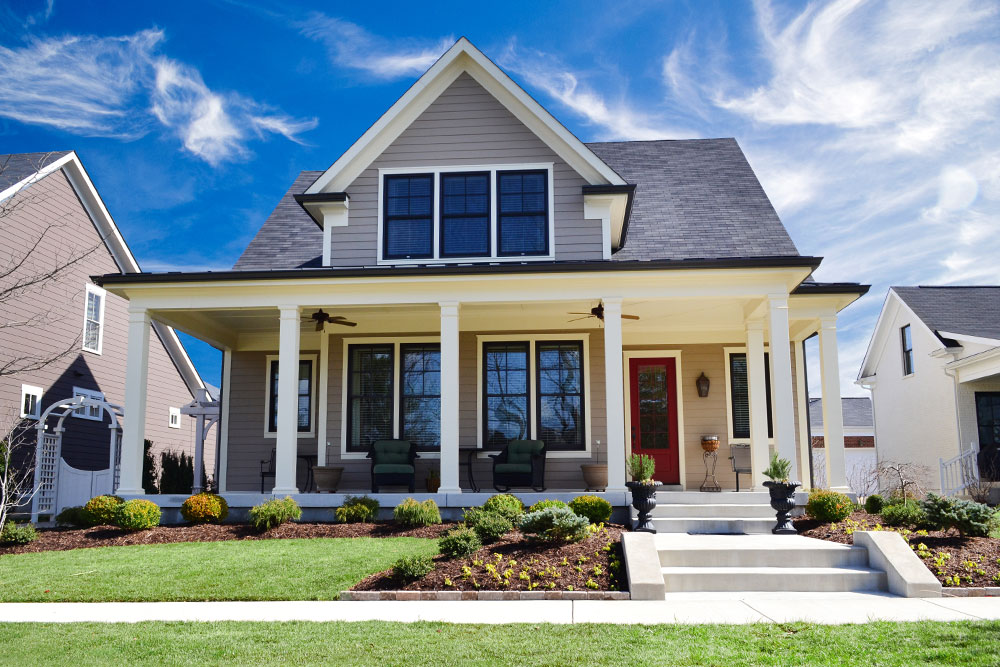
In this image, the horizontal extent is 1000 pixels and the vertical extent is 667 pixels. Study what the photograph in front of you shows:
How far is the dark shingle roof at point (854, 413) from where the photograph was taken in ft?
106

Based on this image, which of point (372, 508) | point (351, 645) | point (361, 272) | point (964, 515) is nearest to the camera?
point (351, 645)

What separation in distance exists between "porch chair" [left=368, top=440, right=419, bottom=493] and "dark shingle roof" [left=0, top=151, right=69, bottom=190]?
9.79 metres

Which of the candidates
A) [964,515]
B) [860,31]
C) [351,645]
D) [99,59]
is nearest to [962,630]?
[964,515]

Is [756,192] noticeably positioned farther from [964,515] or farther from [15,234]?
[15,234]

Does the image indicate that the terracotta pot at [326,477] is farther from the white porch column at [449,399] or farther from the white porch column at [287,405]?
the white porch column at [449,399]

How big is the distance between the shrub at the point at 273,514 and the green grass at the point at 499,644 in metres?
4.66

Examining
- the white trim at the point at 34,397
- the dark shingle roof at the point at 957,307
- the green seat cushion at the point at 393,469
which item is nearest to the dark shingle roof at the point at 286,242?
the green seat cushion at the point at 393,469

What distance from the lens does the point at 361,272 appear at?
12328 millimetres

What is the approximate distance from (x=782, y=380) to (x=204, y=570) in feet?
26.4

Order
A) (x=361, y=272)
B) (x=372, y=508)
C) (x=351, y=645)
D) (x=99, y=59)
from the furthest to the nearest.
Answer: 1. (x=99, y=59)
2. (x=361, y=272)
3. (x=372, y=508)
4. (x=351, y=645)

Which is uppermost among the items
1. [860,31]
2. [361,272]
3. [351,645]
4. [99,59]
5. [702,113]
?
[99,59]

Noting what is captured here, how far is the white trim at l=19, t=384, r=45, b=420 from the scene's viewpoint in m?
16.9

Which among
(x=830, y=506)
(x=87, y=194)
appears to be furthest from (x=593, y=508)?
(x=87, y=194)

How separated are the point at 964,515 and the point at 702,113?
16125mm
